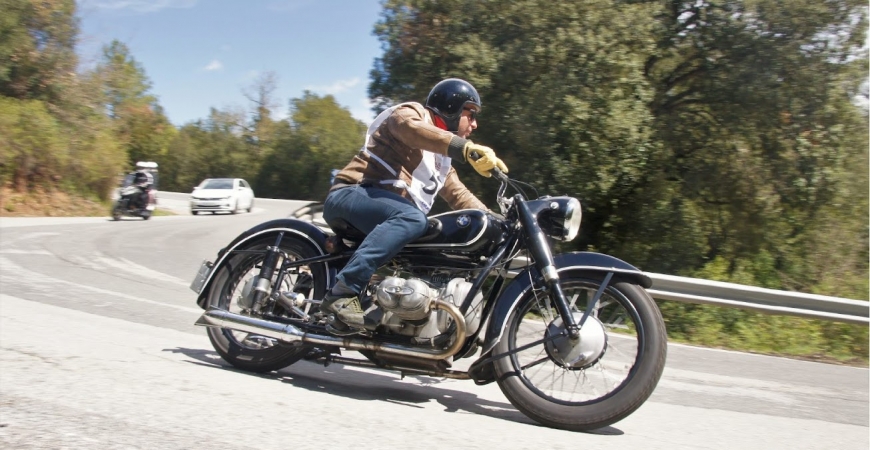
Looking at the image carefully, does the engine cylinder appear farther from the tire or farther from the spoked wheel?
the tire

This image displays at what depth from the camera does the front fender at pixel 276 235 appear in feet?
15.3

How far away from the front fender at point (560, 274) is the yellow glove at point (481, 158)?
58 cm

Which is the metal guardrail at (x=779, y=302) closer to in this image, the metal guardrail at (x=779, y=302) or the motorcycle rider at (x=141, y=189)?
the metal guardrail at (x=779, y=302)

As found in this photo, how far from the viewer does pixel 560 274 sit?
152 inches

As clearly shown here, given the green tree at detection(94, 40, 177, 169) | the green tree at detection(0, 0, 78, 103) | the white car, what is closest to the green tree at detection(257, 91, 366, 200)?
the green tree at detection(94, 40, 177, 169)

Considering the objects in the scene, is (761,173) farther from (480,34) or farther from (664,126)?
(480,34)

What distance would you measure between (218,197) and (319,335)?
28.5 metres

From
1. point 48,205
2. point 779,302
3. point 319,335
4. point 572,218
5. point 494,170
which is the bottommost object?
point 48,205

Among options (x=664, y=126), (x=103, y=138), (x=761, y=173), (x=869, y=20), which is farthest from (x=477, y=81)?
(x=103, y=138)

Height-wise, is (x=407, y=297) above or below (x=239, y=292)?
above

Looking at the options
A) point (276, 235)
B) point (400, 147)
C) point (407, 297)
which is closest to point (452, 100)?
point (400, 147)

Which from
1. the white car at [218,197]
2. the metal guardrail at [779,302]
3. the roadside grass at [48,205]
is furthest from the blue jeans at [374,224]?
→ the white car at [218,197]

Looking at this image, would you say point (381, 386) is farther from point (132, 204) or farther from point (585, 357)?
point (132, 204)

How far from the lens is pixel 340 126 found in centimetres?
5912
